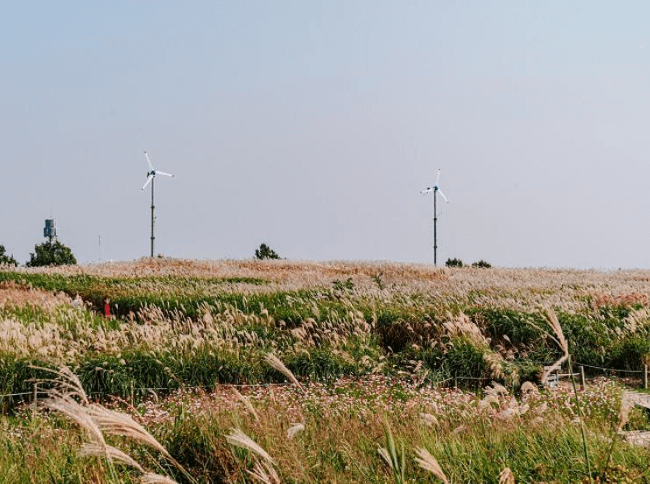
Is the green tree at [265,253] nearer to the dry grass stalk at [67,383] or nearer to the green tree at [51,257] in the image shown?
the green tree at [51,257]

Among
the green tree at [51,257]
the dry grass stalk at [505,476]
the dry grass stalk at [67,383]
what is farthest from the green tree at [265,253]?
the dry grass stalk at [505,476]

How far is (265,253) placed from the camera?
47.7 meters

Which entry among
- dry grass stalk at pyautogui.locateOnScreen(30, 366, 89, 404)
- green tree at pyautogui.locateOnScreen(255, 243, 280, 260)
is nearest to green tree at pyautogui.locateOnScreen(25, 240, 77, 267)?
green tree at pyautogui.locateOnScreen(255, 243, 280, 260)

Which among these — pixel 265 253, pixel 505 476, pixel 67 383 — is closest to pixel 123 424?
pixel 505 476

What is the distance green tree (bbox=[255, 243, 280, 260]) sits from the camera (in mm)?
47562

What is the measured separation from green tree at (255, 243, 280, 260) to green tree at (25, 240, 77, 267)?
1180 centimetres

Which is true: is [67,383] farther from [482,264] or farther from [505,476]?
[482,264]

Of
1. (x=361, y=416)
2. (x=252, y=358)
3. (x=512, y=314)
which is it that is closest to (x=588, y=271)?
(x=512, y=314)

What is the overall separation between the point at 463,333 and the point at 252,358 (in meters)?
4.21

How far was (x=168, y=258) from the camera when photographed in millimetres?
42906

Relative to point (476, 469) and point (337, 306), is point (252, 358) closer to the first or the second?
point (337, 306)

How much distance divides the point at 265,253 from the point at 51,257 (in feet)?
45.2

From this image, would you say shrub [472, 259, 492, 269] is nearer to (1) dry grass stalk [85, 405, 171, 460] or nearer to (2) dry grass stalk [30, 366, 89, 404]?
(2) dry grass stalk [30, 366, 89, 404]

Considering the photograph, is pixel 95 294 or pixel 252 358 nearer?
pixel 252 358
